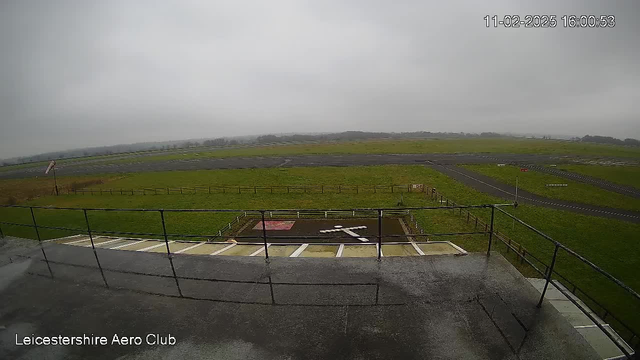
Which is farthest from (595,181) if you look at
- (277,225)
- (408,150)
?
(408,150)

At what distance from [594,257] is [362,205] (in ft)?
51.2

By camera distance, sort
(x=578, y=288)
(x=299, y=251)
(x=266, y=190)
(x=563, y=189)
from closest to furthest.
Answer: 1. (x=299, y=251)
2. (x=578, y=288)
3. (x=563, y=189)
4. (x=266, y=190)

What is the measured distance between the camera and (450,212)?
2280 centimetres

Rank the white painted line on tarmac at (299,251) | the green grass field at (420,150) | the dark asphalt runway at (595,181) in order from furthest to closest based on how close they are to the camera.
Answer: the green grass field at (420,150) → the dark asphalt runway at (595,181) → the white painted line on tarmac at (299,251)

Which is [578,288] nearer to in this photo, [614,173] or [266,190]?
[266,190]

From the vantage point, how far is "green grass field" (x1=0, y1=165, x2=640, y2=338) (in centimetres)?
1431

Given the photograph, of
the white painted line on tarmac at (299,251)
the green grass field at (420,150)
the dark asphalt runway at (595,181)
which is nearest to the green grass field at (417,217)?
the white painted line on tarmac at (299,251)

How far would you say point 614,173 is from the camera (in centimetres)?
4075

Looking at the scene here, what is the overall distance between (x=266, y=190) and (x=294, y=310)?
2968cm

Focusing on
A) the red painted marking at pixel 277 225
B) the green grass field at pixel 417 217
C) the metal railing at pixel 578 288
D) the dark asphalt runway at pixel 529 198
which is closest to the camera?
the metal railing at pixel 578 288

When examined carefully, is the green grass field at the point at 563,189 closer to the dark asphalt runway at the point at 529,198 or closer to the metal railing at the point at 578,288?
the dark asphalt runway at the point at 529,198

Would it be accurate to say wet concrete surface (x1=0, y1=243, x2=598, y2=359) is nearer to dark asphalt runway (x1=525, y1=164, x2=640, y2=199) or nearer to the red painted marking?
the red painted marking

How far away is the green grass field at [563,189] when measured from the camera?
2630 centimetres

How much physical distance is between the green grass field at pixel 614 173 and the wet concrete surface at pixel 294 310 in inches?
1840
